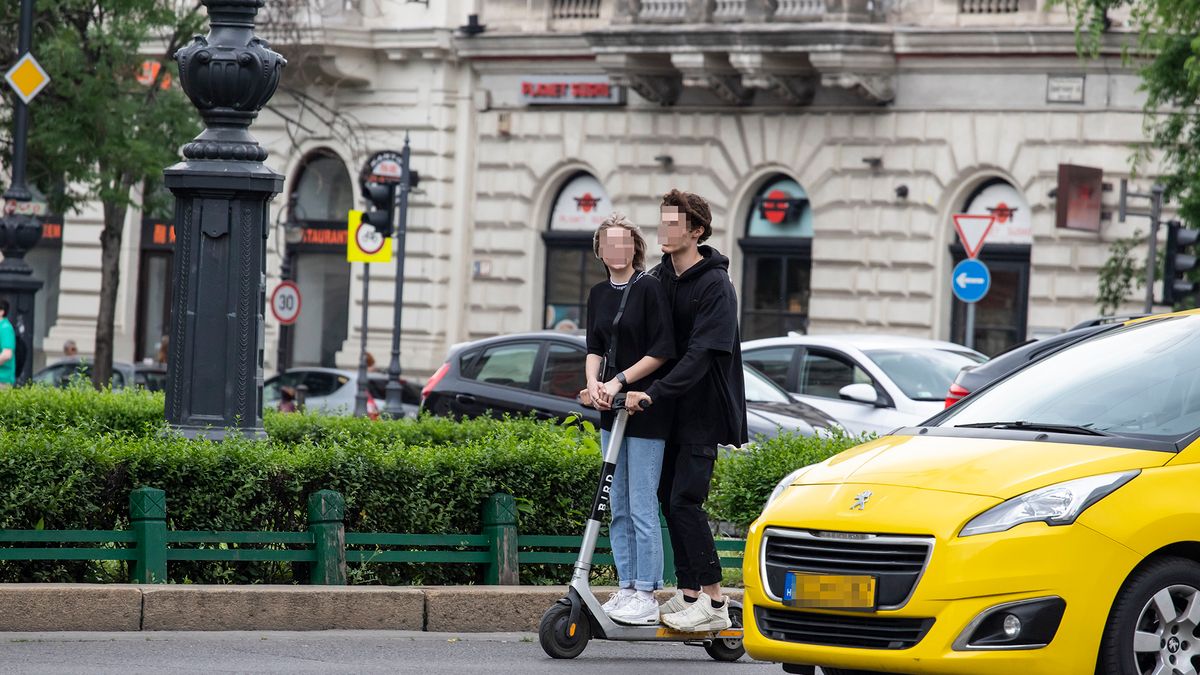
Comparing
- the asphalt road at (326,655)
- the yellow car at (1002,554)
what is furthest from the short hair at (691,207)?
the asphalt road at (326,655)

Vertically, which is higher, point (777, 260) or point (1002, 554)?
point (777, 260)

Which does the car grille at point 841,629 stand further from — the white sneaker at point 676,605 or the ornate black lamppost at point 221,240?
the ornate black lamppost at point 221,240

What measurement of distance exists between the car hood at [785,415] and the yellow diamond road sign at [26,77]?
10391 mm

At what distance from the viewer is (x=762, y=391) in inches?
683

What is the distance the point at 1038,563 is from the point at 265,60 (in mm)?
5712

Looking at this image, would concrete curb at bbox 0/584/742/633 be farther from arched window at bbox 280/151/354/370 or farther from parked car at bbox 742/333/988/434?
arched window at bbox 280/151/354/370

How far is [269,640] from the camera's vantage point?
9.28 metres

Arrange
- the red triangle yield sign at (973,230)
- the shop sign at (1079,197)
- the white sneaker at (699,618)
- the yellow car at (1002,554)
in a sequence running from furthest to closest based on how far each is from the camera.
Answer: the shop sign at (1079,197) → the red triangle yield sign at (973,230) → the white sneaker at (699,618) → the yellow car at (1002,554)

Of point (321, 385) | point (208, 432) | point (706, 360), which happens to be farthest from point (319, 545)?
point (321, 385)

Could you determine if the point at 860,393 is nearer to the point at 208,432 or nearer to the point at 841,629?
the point at 208,432

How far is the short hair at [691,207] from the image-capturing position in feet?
29.9

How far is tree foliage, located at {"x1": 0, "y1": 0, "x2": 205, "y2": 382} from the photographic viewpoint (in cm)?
2683

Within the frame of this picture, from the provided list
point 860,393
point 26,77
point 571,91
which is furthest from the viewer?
point 571,91

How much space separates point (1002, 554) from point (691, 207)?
2.59 meters
